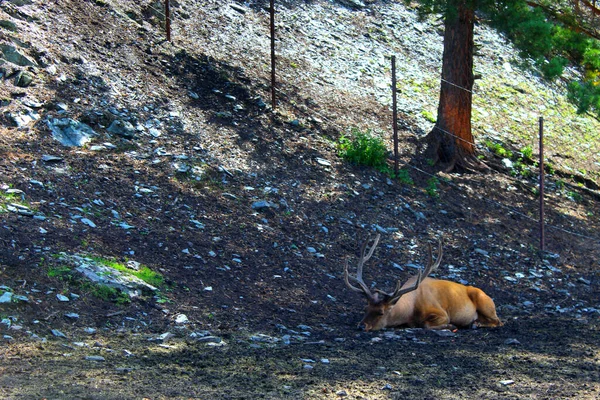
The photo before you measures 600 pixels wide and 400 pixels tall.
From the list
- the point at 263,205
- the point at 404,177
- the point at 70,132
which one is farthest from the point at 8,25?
the point at 404,177

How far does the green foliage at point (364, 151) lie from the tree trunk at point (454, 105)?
1484mm

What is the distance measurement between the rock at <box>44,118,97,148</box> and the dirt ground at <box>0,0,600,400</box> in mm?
165

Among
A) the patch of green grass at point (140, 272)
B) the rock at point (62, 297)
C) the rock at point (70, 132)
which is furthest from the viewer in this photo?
the rock at point (70, 132)

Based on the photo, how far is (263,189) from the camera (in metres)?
11.4

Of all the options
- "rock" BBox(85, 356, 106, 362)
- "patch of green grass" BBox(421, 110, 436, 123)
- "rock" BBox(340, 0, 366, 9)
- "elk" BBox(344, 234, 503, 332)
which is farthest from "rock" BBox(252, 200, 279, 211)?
"rock" BBox(340, 0, 366, 9)

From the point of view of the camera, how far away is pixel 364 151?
13.1 meters

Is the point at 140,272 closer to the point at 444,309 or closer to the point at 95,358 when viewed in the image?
the point at 95,358

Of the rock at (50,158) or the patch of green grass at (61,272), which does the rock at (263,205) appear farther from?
the patch of green grass at (61,272)

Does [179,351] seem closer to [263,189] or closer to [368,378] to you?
[368,378]

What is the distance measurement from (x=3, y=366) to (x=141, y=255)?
3.03 meters

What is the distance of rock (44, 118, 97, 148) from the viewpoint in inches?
421

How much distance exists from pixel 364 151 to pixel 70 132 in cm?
512

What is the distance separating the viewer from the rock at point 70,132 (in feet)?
35.1

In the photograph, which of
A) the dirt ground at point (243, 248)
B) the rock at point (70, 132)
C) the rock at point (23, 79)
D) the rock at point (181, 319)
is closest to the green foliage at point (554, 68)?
the dirt ground at point (243, 248)
